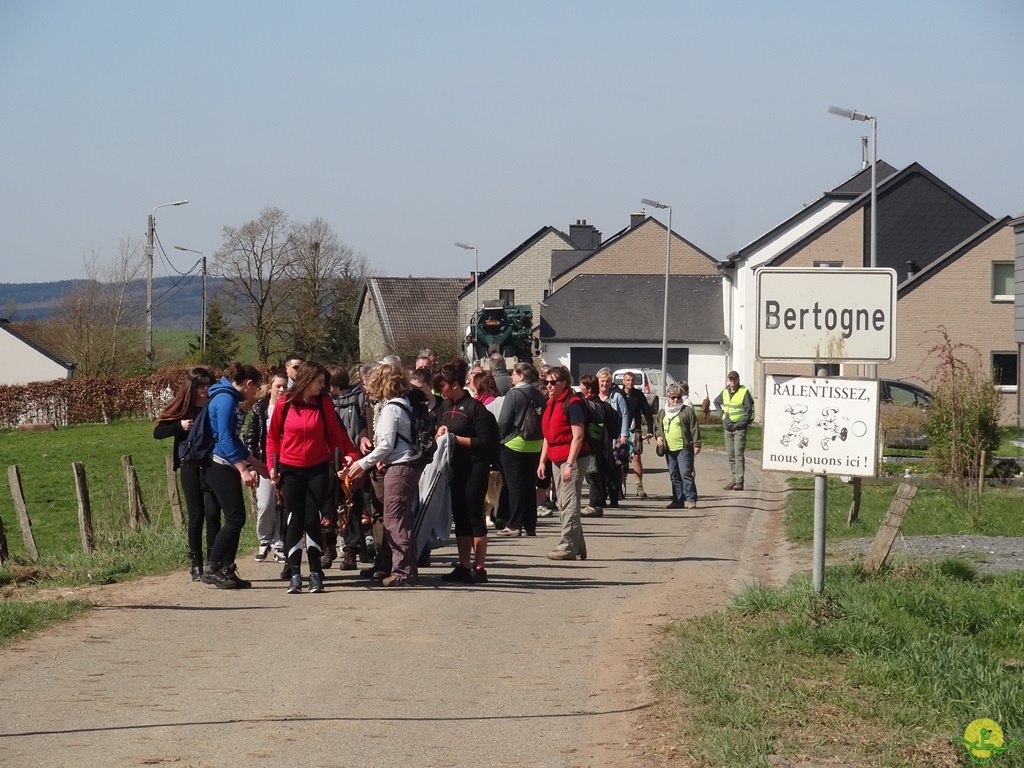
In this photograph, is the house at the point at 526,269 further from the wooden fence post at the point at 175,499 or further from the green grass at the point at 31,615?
the green grass at the point at 31,615

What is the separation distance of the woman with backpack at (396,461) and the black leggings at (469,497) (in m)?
0.49

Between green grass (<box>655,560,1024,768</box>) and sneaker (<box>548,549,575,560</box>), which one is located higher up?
green grass (<box>655,560,1024,768</box>)

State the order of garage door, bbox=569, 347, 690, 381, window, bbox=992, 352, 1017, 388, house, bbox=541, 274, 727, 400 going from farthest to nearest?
garage door, bbox=569, 347, 690, 381 → house, bbox=541, 274, 727, 400 → window, bbox=992, 352, 1017, 388

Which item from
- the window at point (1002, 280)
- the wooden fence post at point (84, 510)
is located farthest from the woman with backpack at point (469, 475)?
the window at point (1002, 280)

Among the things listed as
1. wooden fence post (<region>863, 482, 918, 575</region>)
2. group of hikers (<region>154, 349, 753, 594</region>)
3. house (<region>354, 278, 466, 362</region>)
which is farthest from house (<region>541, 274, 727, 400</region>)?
wooden fence post (<region>863, 482, 918, 575</region>)

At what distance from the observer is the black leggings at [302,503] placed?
10.8 metres

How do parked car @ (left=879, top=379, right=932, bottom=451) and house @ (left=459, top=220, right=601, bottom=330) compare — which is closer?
parked car @ (left=879, top=379, right=932, bottom=451)

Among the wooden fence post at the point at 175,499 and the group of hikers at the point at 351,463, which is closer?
the group of hikers at the point at 351,463

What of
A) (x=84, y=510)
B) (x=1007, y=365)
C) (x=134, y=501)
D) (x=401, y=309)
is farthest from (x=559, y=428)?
(x=401, y=309)

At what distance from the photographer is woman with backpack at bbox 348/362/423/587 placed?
1112 cm

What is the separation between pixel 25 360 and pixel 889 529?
7286cm

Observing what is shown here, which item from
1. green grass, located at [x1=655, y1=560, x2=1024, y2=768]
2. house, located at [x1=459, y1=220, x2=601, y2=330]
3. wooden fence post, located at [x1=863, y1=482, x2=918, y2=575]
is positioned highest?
house, located at [x1=459, y1=220, x2=601, y2=330]

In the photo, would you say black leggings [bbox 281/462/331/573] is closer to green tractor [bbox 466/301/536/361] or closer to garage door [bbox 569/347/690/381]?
green tractor [bbox 466/301/536/361]

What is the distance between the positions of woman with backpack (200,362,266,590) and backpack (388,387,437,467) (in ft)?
4.26
